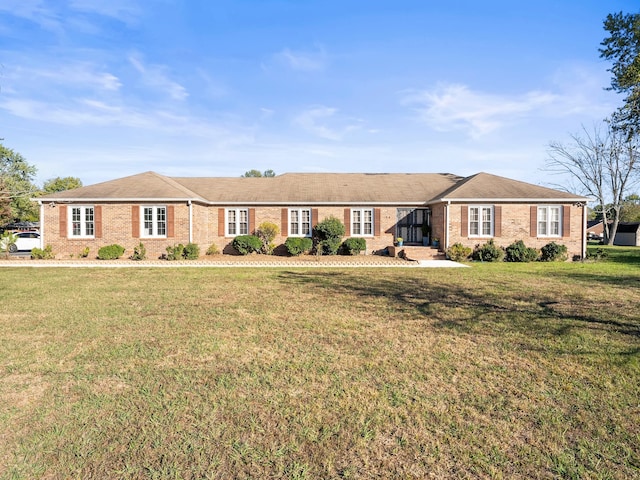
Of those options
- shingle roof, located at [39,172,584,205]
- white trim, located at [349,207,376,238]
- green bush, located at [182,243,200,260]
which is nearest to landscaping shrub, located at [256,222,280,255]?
shingle roof, located at [39,172,584,205]

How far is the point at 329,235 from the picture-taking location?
20.4m

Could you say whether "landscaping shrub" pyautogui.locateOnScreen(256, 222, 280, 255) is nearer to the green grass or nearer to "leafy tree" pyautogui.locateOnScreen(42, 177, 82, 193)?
the green grass

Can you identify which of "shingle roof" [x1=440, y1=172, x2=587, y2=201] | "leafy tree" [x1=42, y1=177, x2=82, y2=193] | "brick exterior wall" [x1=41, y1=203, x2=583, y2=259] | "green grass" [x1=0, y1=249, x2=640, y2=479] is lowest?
"green grass" [x1=0, y1=249, x2=640, y2=479]

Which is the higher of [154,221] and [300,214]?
[300,214]

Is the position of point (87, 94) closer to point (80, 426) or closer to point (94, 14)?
point (94, 14)

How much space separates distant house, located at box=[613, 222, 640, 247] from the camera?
46.0 m

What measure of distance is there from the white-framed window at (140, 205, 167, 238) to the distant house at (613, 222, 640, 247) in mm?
54677

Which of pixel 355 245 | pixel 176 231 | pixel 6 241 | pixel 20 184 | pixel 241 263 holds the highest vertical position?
pixel 20 184

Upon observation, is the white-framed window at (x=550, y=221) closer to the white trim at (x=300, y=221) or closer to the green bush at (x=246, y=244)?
the white trim at (x=300, y=221)

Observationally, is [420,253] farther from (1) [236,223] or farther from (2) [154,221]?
(2) [154,221]

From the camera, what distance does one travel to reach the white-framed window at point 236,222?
21469mm

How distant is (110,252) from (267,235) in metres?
8.00

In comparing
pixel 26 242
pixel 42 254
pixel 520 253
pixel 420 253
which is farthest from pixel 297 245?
pixel 26 242

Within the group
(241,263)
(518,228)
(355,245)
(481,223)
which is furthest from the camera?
(355,245)
